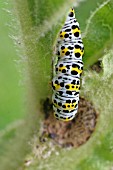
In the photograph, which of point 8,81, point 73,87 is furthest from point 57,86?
point 8,81

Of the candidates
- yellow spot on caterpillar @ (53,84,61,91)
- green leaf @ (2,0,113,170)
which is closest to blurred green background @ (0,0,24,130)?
green leaf @ (2,0,113,170)

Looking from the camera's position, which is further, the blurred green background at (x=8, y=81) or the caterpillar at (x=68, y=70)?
the caterpillar at (x=68, y=70)

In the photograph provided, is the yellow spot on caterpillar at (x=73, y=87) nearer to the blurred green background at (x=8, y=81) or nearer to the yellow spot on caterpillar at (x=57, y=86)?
the yellow spot on caterpillar at (x=57, y=86)

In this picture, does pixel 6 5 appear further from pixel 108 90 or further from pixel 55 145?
pixel 55 145

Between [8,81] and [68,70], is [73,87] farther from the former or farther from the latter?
[8,81]

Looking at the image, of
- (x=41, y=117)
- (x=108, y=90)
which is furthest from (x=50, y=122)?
(x=108, y=90)

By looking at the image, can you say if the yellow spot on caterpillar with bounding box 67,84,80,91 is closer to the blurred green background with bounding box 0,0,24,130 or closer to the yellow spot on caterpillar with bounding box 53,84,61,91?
the yellow spot on caterpillar with bounding box 53,84,61,91

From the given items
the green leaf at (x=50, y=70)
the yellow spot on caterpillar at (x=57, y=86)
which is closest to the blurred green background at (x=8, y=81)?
the green leaf at (x=50, y=70)
